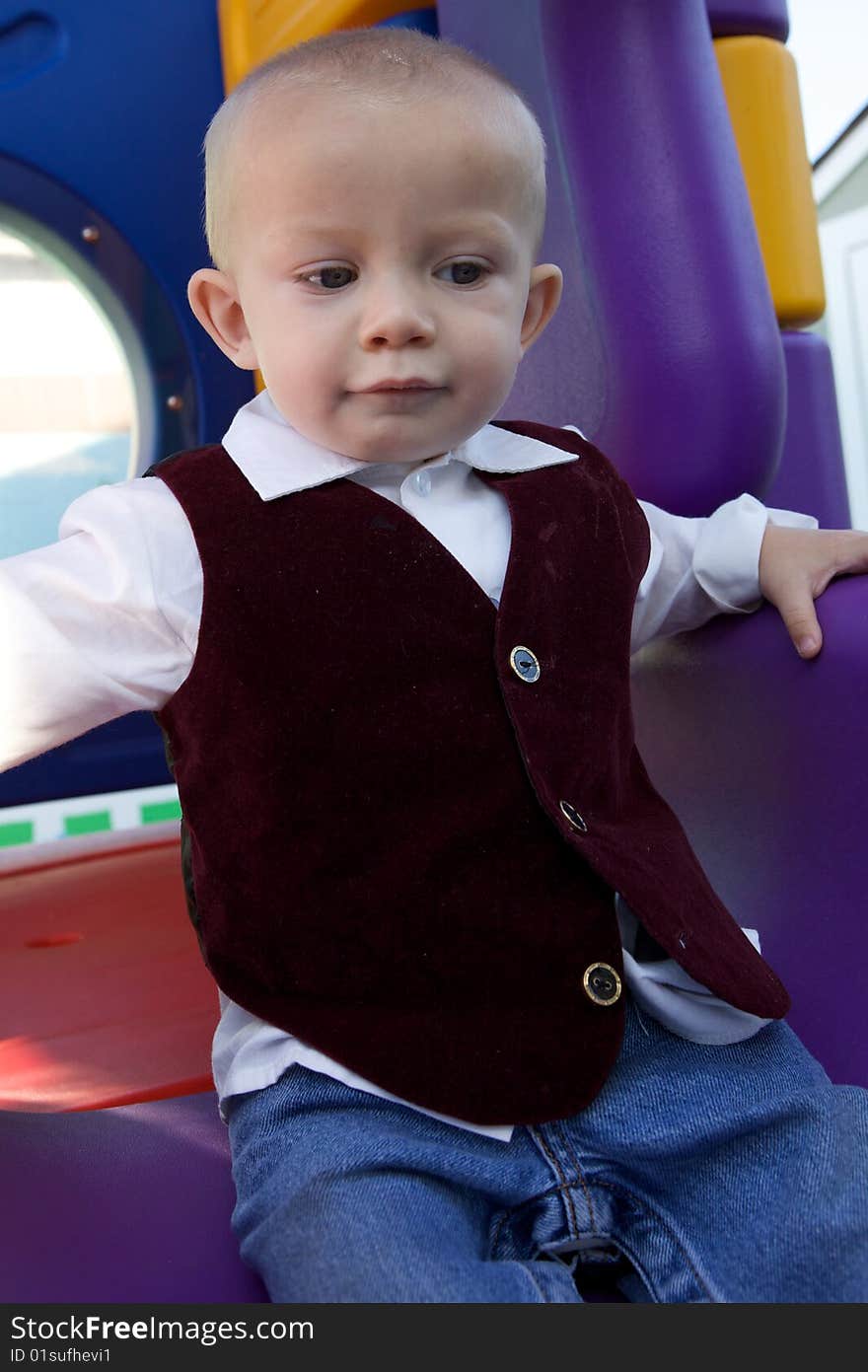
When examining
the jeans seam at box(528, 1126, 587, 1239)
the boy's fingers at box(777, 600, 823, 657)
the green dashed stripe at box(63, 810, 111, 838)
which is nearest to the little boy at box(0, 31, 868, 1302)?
the jeans seam at box(528, 1126, 587, 1239)

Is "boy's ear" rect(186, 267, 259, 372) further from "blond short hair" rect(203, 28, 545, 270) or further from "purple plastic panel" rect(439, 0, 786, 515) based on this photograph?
"purple plastic panel" rect(439, 0, 786, 515)

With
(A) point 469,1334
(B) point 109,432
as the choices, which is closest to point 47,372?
(B) point 109,432

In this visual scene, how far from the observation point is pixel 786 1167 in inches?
24.7

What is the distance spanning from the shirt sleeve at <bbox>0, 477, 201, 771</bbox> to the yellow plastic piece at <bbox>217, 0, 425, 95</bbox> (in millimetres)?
739

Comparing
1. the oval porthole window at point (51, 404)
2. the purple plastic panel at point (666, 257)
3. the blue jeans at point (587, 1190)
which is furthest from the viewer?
the oval porthole window at point (51, 404)

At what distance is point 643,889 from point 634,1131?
11 cm

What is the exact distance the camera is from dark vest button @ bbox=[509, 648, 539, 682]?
0.68 meters

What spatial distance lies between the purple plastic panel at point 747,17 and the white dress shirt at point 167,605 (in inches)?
26.7

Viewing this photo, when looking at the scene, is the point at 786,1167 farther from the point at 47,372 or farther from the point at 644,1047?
the point at 47,372

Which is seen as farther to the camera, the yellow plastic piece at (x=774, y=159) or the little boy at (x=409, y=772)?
the yellow plastic piece at (x=774, y=159)

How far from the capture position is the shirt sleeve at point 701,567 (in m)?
0.85

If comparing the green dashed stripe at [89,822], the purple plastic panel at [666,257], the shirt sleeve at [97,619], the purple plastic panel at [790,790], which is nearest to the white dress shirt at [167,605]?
the shirt sleeve at [97,619]

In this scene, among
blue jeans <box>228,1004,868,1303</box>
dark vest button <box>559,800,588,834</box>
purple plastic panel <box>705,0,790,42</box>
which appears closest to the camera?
blue jeans <box>228,1004,868,1303</box>

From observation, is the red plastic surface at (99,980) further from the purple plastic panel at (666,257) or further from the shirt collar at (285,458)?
the purple plastic panel at (666,257)
